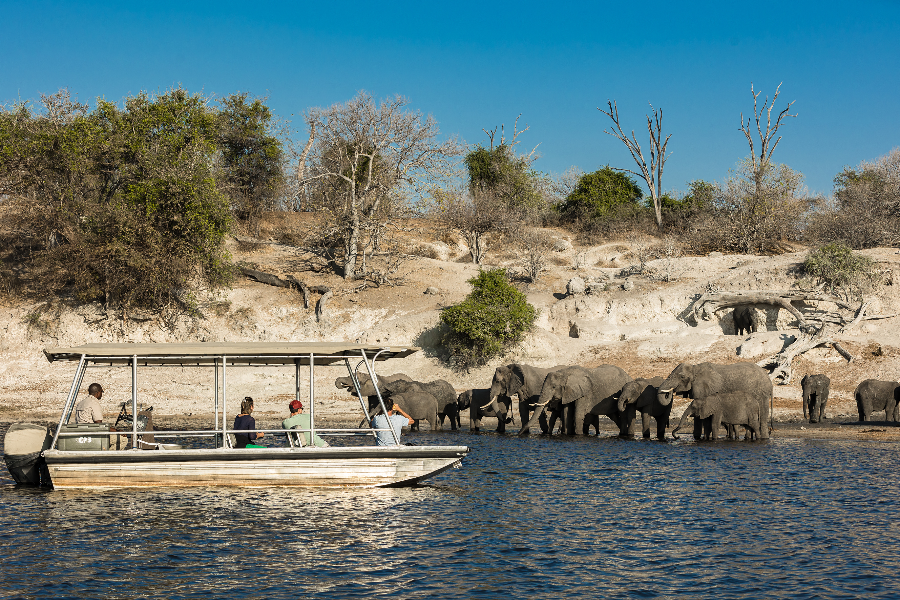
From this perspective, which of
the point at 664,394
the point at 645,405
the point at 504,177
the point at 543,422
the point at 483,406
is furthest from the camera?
the point at 504,177

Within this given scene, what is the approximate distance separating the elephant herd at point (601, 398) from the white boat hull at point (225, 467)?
647 cm

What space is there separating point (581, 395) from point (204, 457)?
527 inches

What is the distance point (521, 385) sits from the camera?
88.9 feet

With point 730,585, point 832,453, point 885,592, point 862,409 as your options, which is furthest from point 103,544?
point 862,409

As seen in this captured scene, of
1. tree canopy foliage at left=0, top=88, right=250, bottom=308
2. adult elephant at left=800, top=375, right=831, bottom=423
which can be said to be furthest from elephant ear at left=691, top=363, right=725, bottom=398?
tree canopy foliage at left=0, top=88, right=250, bottom=308

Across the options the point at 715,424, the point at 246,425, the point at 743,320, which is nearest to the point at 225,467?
the point at 246,425

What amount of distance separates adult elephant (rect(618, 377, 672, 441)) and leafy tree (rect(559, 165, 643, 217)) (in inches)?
1565

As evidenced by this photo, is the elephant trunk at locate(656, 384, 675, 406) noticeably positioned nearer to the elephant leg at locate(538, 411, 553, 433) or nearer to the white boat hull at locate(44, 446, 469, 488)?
the elephant leg at locate(538, 411, 553, 433)

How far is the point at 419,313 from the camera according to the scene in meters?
39.2

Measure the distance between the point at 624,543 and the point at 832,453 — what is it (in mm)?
10573

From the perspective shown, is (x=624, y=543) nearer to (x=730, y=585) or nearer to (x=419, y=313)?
(x=730, y=585)

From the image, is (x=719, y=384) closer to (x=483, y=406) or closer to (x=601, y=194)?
(x=483, y=406)

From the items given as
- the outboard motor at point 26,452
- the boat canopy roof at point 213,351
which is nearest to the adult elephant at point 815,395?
the boat canopy roof at point 213,351

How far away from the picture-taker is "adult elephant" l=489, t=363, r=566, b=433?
2705cm
